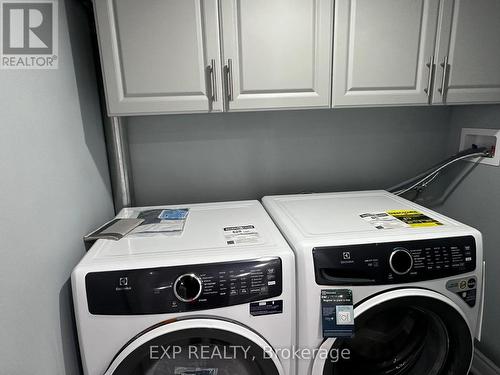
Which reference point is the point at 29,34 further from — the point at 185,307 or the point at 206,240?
the point at 185,307

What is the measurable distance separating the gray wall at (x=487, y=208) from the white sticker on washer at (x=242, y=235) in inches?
49.9

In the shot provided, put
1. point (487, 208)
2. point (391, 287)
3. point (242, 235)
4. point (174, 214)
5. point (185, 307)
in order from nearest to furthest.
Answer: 1. point (185, 307)
2. point (391, 287)
3. point (242, 235)
4. point (174, 214)
5. point (487, 208)

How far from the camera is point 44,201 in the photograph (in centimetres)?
95

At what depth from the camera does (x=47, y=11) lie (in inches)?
40.9

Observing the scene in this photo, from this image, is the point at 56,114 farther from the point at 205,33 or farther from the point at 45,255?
the point at 205,33

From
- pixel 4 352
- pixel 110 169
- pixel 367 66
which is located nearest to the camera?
pixel 4 352

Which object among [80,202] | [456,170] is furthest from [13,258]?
[456,170]

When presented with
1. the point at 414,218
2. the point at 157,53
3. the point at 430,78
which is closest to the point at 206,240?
the point at 157,53

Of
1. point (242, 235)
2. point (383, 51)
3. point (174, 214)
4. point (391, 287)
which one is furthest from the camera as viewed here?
point (174, 214)

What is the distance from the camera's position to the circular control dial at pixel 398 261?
104 cm

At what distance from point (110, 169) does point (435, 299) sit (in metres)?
1.57

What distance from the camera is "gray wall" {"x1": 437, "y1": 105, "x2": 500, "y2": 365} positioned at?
1.51 m

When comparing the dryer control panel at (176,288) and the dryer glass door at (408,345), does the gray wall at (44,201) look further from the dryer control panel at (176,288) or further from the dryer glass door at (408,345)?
the dryer glass door at (408,345)

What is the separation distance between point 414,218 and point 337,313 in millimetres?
548
